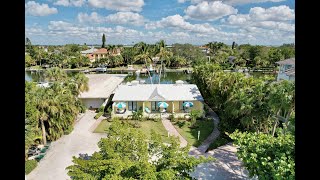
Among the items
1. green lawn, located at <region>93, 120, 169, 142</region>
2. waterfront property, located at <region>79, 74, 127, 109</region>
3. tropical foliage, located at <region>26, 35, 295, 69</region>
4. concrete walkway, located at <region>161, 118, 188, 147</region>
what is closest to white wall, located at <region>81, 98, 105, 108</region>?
waterfront property, located at <region>79, 74, 127, 109</region>

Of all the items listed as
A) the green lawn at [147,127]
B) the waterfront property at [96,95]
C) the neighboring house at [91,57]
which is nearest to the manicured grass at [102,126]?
the green lawn at [147,127]

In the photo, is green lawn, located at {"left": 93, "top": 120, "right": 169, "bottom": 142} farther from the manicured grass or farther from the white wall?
the white wall

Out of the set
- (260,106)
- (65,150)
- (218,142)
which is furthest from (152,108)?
(260,106)

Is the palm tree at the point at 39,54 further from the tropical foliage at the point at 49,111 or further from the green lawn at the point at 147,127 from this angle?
the tropical foliage at the point at 49,111
